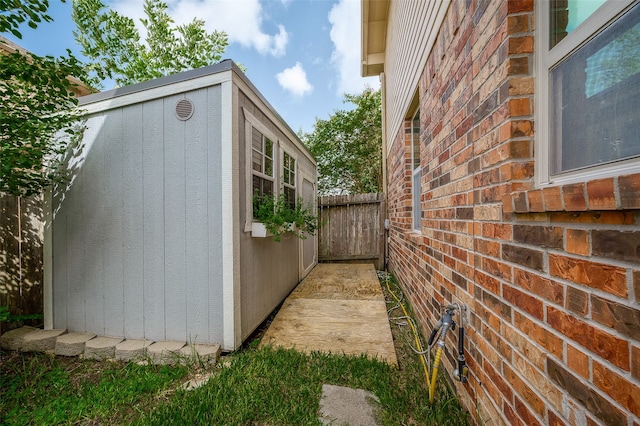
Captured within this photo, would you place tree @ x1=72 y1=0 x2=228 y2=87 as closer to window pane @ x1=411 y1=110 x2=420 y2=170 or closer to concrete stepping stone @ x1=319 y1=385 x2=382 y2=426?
window pane @ x1=411 y1=110 x2=420 y2=170

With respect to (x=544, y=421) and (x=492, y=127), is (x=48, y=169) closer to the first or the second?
(x=492, y=127)

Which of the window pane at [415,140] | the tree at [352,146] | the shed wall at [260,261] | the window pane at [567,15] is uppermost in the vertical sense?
the tree at [352,146]

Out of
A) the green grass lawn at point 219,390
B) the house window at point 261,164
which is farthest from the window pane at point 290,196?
the green grass lawn at point 219,390

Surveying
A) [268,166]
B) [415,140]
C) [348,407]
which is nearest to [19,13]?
[268,166]

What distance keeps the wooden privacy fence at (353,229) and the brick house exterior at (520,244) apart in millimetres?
3779

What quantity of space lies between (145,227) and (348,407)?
7.78 ft

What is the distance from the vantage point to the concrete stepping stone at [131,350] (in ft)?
7.63

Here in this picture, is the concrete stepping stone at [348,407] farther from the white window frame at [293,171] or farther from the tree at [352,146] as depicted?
the tree at [352,146]

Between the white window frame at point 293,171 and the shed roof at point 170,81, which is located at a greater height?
the shed roof at point 170,81

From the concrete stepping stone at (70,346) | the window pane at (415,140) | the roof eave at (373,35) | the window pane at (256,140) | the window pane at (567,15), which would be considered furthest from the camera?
the roof eave at (373,35)

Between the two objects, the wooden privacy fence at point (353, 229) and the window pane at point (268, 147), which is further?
the wooden privacy fence at point (353, 229)

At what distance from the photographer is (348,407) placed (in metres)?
1.65

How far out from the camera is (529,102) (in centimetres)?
111

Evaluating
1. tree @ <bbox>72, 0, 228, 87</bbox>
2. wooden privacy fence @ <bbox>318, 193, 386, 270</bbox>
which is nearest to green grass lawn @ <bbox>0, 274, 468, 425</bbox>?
wooden privacy fence @ <bbox>318, 193, 386, 270</bbox>
